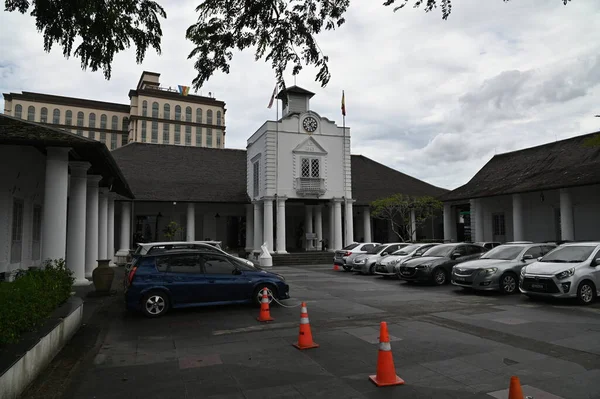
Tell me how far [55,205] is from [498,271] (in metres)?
13.0

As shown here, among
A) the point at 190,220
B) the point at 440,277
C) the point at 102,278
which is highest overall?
the point at 190,220

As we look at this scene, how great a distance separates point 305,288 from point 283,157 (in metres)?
14.6

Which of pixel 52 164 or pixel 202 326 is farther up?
pixel 52 164

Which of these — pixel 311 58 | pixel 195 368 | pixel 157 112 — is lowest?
pixel 195 368

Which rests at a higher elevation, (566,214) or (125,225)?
(566,214)

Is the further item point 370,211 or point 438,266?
point 370,211

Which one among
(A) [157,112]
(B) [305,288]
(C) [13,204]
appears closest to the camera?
(C) [13,204]

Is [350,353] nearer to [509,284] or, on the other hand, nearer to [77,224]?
[509,284]

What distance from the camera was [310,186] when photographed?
1153 inches

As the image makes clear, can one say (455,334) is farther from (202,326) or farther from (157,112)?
(157,112)

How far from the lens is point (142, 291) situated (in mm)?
10078

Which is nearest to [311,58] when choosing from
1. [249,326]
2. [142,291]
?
[249,326]

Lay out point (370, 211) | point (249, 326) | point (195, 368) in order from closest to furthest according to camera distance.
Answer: point (195, 368)
point (249, 326)
point (370, 211)

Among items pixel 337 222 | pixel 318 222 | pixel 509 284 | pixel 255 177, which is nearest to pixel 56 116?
pixel 255 177
